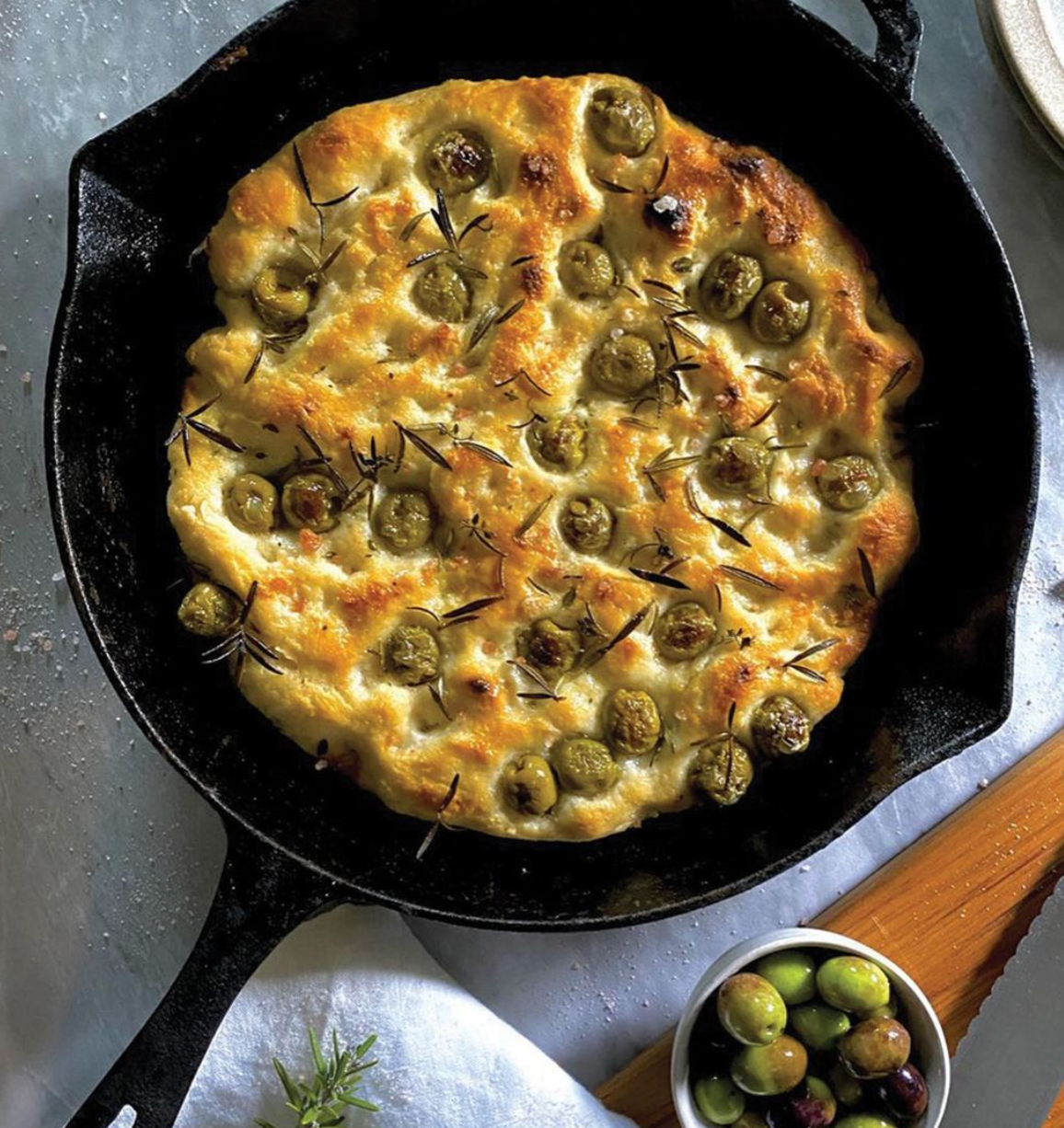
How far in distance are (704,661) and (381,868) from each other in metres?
0.76

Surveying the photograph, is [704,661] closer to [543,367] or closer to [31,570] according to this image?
[543,367]

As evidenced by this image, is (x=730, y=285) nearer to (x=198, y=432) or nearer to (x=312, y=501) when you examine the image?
(x=312, y=501)

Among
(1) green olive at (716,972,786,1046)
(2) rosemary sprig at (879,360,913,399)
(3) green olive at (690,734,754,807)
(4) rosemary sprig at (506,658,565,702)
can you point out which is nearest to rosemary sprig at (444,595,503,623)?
(4) rosemary sprig at (506,658,565,702)

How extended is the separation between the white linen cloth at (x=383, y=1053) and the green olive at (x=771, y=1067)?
38 centimetres

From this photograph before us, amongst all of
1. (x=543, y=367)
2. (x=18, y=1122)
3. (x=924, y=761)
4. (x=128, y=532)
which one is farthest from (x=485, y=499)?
(x=18, y=1122)

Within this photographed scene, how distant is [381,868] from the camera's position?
2631mm

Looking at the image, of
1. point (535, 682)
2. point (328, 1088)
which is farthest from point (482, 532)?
point (328, 1088)

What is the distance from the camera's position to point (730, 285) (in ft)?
8.22

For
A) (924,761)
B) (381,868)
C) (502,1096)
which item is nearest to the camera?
(924,761)

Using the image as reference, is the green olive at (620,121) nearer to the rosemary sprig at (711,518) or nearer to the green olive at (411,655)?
the rosemary sprig at (711,518)

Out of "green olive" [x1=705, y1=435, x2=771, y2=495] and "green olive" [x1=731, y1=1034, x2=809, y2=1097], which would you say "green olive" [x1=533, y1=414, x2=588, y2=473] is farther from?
"green olive" [x1=731, y1=1034, x2=809, y2=1097]

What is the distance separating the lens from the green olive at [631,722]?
2.46m

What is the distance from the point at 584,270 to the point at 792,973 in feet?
4.85

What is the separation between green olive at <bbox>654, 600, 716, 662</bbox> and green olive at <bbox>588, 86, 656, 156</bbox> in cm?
88
